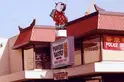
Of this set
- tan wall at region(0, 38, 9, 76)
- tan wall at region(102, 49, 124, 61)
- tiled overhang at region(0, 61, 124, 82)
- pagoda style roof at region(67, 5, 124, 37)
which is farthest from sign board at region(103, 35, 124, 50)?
tan wall at region(0, 38, 9, 76)

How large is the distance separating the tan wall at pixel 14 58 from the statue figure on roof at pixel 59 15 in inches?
209

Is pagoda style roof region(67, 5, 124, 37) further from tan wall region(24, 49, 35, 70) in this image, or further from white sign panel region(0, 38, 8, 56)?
white sign panel region(0, 38, 8, 56)

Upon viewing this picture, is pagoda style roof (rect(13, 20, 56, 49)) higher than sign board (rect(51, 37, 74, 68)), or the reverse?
pagoda style roof (rect(13, 20, 56, 49))

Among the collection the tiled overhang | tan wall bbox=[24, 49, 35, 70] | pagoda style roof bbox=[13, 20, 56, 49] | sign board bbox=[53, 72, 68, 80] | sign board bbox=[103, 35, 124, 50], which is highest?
pagoda style roof bbox=[13, 20, 56, 49]

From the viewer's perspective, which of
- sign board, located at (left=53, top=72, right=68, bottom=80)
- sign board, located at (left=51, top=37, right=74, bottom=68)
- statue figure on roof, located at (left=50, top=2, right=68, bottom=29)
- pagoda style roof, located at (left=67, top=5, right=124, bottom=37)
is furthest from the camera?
statue figure on roof, located at (left=50, top=2, right=68, bottom=29)

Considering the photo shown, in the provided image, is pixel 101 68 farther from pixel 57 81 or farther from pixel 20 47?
pixel 20 47

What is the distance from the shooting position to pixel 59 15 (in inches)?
1163

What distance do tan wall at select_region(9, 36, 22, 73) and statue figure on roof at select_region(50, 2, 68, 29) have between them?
531 cm

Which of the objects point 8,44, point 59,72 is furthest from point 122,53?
point 8,44

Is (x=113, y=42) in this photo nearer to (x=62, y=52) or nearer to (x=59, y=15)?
(x=62, y=52)

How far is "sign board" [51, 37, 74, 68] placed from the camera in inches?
1063

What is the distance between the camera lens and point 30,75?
2939 centimetres

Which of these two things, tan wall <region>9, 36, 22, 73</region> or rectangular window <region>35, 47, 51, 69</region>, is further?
tan wall <region>9, 36, 22, 73</region>

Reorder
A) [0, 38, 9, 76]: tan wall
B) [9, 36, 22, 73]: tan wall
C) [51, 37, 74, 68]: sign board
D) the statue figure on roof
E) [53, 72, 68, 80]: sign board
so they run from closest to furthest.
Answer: [51, 37, 74, 68]: sign board, [53, 72, 68, 80]: sign board, the statue figure on roof, [9, 36, 22, 73]: tan wall, [0, 38, 9, 76]: tan wall
